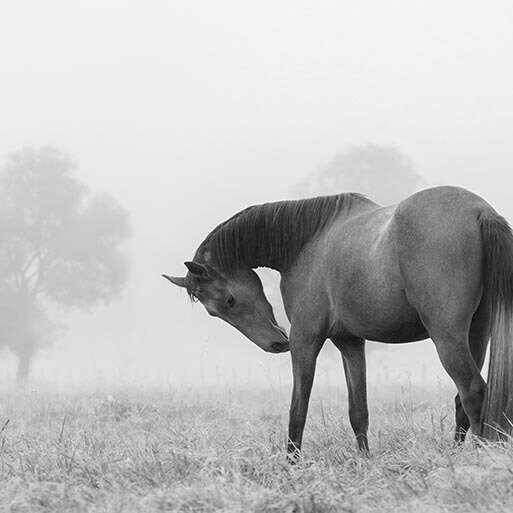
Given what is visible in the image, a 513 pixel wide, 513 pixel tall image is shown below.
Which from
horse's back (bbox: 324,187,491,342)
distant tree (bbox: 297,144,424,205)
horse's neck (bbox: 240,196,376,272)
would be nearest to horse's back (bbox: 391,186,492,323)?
horse's back (bbox: 324,187,491,342)

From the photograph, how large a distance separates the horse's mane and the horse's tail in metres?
1.74

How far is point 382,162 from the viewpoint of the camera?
2816 centimetres

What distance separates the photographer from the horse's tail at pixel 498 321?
Result: 6.05 meters

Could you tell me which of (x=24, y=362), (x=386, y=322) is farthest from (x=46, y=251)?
(x=386, y=322)

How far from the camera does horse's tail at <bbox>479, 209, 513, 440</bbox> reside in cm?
605

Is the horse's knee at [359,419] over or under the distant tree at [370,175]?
under

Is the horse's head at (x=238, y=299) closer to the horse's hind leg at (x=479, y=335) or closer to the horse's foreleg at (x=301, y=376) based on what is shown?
the horse's foreleg at (x=301, y=376)

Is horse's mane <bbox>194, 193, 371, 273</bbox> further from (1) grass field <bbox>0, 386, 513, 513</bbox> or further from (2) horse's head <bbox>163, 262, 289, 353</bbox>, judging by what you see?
(1) grass field <bbox>0, 386, 513, 513</bbox>

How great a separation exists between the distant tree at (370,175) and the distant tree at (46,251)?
429 inches

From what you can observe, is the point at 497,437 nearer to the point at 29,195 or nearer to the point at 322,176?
the point at 322,176

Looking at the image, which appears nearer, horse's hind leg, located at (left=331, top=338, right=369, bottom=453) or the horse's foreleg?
the horse's foreleg

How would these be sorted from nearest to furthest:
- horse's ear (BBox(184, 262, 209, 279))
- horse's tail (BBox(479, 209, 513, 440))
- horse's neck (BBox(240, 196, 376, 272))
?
horse's tail (BBox(479, 209, 513, 440)), horse's neck (BBox(240, 196, 376, 272)), horse's ear (BBox(184, 262, 209, 279))

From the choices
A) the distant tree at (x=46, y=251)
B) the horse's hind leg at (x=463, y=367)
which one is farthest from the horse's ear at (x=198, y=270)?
the distant tree at (x=46, y=251)

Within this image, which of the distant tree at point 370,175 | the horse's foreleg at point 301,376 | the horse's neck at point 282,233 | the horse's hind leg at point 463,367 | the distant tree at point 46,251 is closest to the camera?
the horse's hind leg at point 463,367
